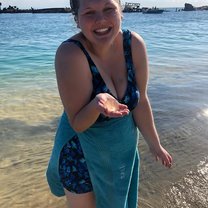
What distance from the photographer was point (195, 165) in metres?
4.45

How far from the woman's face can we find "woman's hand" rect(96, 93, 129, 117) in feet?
1.29

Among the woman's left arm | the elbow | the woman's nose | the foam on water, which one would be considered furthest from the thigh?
the foam on water

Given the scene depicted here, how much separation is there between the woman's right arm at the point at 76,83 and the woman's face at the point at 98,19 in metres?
0.12

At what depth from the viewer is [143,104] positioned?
8.56 feet

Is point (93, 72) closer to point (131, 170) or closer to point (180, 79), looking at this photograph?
point (131, 170)

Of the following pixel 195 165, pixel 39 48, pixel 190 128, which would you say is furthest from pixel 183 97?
pixel 39 48

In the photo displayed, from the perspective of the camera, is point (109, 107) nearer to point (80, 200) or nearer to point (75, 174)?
point (75, 174)

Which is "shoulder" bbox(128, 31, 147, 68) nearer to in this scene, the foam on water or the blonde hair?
the blonde hair

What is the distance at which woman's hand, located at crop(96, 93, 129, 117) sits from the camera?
6.20 ft

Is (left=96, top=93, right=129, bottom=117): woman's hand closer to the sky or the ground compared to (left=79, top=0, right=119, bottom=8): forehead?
closer to the ground

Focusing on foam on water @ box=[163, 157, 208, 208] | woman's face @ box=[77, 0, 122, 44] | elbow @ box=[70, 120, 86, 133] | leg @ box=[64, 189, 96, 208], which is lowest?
A: foam on water @ box=[163, 157, 208, 208]

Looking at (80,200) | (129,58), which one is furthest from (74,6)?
(80,200)

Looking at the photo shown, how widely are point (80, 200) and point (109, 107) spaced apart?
0.79 meters

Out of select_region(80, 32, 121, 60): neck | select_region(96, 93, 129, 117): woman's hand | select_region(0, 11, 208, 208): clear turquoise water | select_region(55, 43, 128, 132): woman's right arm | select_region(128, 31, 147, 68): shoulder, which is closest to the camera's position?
select_region(96, 93, 129, 117): woman's hand
